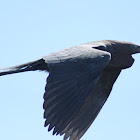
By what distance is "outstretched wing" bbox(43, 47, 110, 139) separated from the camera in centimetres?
889

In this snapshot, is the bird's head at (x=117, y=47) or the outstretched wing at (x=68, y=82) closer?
the outstretched wing at (x=68, y=82)

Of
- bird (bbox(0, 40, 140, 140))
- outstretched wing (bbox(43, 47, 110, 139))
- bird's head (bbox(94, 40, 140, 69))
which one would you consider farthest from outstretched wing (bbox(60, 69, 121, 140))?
outstretched wing (bbox(43, 47, 110, 139))

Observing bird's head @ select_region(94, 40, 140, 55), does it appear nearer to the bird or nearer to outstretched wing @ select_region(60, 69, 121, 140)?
the bird

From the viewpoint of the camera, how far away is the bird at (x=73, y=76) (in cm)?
891

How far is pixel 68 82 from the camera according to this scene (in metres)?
9.21

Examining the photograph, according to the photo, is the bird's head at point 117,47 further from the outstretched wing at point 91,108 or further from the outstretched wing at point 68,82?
the outstretched wing at point 68,82

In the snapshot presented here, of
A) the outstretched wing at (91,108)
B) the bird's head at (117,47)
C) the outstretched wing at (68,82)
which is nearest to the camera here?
the outstretched wing at (68,82)

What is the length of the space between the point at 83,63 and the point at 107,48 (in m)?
1.51

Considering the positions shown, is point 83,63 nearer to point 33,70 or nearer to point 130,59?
point 33,70

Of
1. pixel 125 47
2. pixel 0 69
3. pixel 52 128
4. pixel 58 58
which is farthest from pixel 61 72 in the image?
pixel 125 47

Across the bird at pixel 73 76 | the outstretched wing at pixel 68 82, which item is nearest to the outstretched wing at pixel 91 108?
the bird at pixel 73 76

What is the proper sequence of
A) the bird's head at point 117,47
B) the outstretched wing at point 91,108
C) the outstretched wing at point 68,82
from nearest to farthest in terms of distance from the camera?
the outstretched wing at point 68,82 → the bird's head at point 117,47 → the outstretched wing at point 91,108

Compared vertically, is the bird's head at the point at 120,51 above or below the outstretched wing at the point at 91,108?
above

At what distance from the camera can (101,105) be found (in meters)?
11.6
